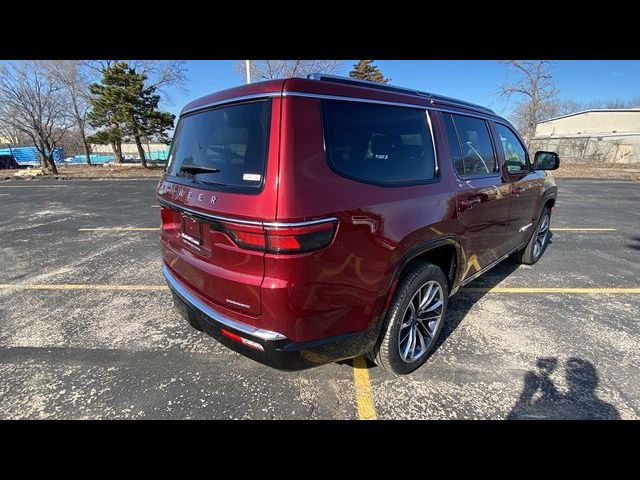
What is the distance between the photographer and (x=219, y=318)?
1944 millimetres

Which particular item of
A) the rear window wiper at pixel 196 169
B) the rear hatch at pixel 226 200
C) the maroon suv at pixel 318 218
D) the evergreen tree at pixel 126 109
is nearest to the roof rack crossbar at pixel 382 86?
the maroon suv at pixel 318 218

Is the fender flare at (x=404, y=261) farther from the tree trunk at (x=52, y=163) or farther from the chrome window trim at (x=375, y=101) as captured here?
the tree trunk at (x=52, y=163)

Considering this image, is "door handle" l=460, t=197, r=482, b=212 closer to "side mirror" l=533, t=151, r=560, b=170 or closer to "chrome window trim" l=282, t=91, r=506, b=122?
"chrome window trim" l=282, t=91, r=506, b=122

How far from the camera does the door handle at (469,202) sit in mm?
2625

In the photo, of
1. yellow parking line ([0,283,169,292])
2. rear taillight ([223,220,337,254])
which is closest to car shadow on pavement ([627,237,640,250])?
rear taillight ([223,220,337,254])

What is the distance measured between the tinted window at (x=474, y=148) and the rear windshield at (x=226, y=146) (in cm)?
165

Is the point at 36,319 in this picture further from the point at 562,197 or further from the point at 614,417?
the point at 562,197

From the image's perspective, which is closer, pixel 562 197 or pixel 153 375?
pixel 153 375

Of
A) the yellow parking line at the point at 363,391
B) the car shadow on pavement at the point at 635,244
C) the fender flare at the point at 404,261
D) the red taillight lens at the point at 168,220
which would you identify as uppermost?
the red taillight lens at the point at 168,220
